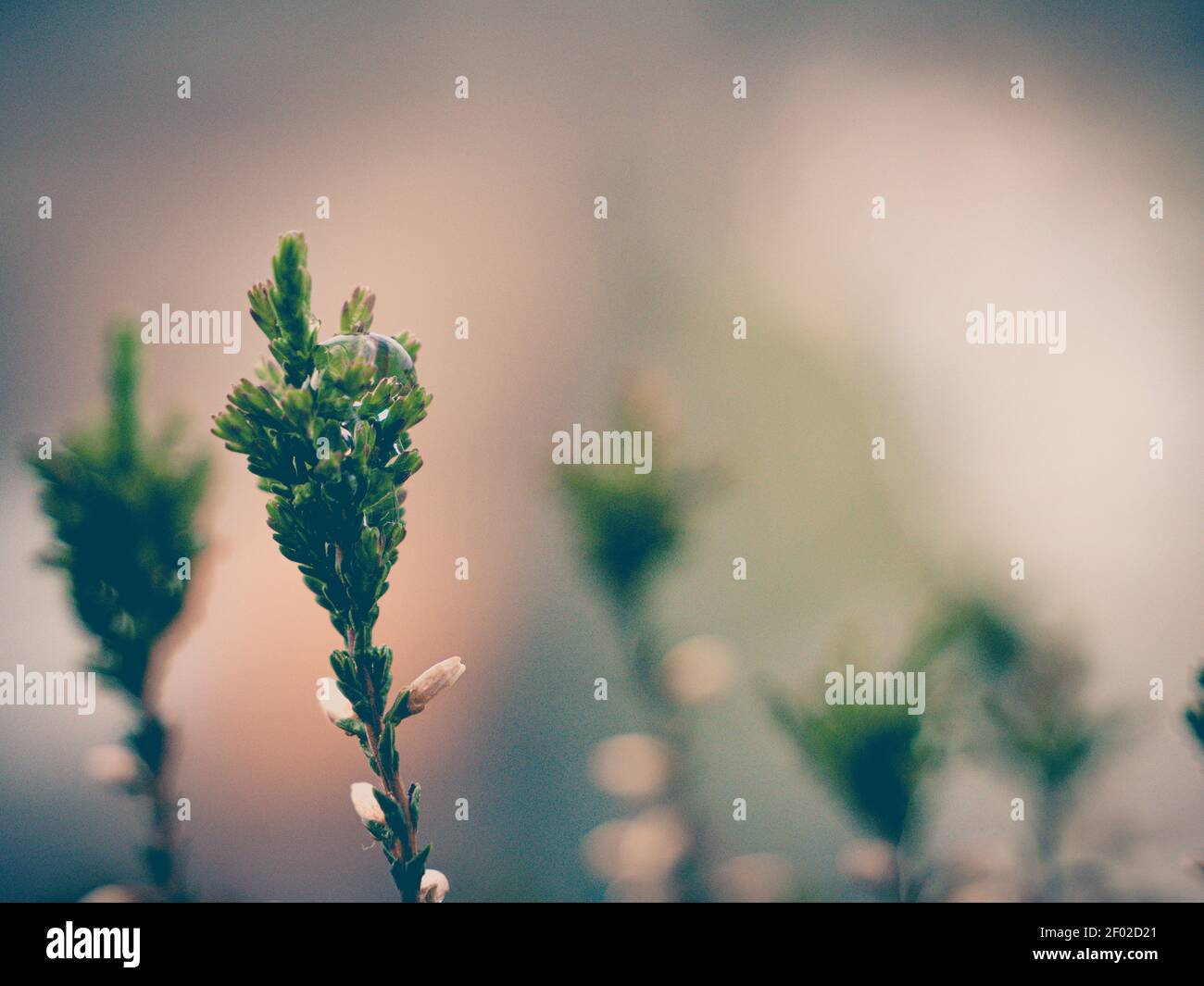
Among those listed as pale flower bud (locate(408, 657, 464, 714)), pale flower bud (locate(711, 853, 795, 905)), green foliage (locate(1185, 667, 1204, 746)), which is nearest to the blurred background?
pale flower bud (locate(711, 853, 795, 905))

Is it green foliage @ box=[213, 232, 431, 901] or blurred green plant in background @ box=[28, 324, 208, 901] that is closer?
green foliage @ box=[213, 232, 431, 901]

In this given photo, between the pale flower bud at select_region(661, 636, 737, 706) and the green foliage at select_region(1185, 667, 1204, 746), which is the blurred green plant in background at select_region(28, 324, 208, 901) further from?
the green foliage at select_region(1185, 667, 1204, 746)

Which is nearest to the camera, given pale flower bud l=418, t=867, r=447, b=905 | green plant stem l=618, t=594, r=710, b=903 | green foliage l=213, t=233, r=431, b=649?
green foliage l=213, t=233, r=431, b=649

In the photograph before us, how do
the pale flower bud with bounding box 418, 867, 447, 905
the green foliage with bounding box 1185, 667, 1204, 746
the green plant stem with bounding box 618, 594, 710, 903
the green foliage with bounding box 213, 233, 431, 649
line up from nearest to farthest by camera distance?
the green foliage with bounding box 213, 233, 431, 649
the pale flower bud with bounding box 418, 867, 447, 905
the green foliage with bounding box 1185, 667, 1204, 746
the green plant stem with bounding box 618, 594, 710, 903

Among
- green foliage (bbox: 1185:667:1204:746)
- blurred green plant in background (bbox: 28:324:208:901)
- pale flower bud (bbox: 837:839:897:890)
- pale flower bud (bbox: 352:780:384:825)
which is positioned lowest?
pale flower bud (bbox: 837:839:897:890)

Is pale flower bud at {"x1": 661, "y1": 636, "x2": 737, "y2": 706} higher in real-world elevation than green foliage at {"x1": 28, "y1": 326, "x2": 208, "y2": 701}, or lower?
lower

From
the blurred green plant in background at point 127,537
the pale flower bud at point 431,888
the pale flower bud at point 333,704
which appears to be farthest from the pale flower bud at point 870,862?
the blurred green plant in background at point 127,537
